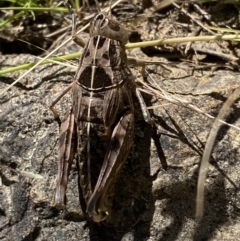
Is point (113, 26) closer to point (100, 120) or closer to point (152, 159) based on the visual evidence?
point (100, 120)

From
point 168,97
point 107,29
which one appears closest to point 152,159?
point 168,97

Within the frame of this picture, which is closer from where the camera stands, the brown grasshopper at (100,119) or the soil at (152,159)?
the brown grasshopper at (100,119)

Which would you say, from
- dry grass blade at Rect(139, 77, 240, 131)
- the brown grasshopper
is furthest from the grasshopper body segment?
dry grass blade at Rect(139, 77, 240, 131)

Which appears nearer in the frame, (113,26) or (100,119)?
(100,119)

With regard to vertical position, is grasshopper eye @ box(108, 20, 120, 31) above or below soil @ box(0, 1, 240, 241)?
above

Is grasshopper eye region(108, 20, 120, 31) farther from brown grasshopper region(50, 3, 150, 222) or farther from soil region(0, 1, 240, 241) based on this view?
soil region(0, 1, 240, 241)

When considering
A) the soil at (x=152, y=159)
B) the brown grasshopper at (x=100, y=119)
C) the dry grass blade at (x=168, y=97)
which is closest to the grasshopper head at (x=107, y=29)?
the brown grasshopper at (x=100, y=119)

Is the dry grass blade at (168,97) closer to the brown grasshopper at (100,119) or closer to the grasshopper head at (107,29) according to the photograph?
the brown grasshopper at (100,119)
